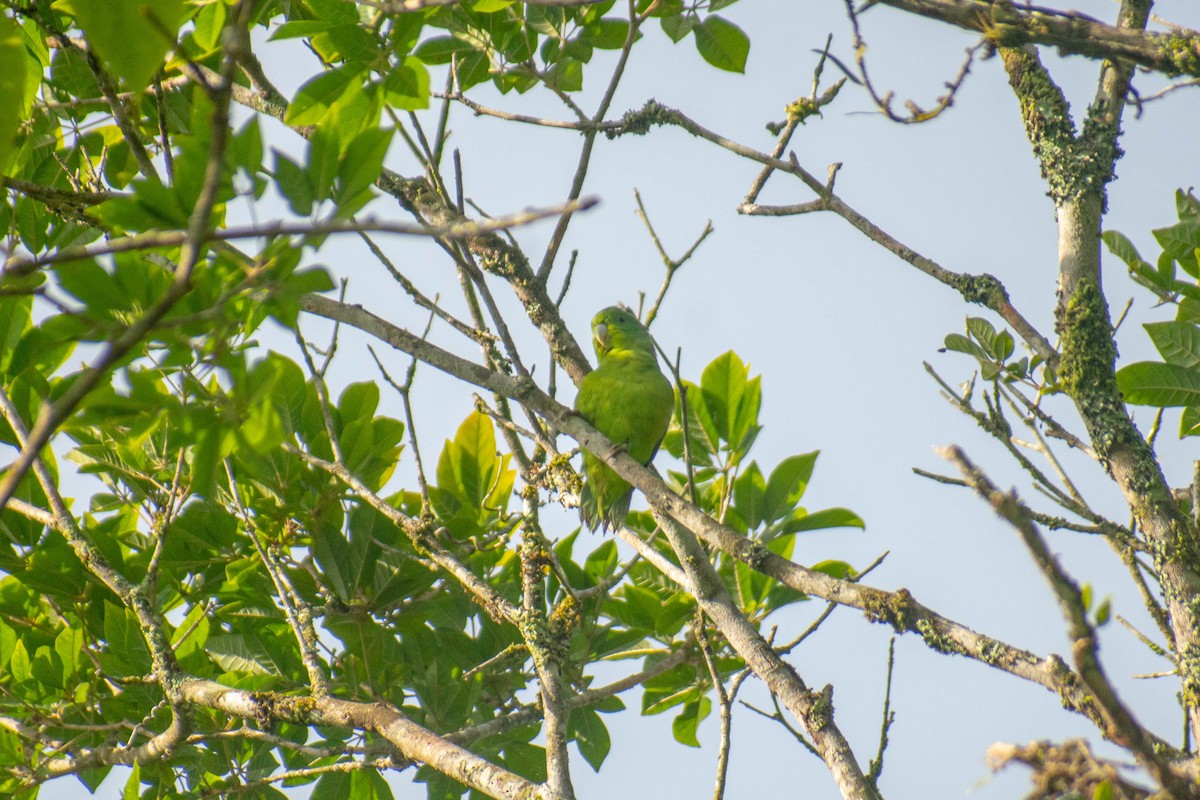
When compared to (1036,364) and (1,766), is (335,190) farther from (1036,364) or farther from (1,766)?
(1,766)

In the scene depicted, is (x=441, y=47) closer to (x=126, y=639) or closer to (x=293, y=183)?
(x=293, y=183)

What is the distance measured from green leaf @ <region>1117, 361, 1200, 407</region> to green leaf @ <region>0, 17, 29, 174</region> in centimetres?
262

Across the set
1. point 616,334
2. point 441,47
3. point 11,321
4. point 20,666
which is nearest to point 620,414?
point 616,334

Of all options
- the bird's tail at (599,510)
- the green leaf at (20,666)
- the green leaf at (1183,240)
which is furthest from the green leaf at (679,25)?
the green leaf at (20,666)

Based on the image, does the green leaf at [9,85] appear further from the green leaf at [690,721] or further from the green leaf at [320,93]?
the green leaf at [690,721]

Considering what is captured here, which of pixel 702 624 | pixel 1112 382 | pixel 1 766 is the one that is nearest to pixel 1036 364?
pixel 1112 382

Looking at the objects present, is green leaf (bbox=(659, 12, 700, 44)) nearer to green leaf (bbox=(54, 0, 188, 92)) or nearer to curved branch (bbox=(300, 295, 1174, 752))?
curved branch (bbox=(300, 295, 1174, 752))

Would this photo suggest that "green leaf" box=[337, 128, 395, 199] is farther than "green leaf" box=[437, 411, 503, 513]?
No

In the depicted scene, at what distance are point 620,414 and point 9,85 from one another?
4.28 meters

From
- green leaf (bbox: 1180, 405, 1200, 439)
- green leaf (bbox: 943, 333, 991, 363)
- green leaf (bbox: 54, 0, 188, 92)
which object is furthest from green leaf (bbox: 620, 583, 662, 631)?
green leaf (bbox: 54, 0, 188, 92)

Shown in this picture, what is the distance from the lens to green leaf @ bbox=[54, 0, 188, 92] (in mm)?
A: 961

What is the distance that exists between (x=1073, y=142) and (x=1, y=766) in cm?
375

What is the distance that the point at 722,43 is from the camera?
10.5 ft

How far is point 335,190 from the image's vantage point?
158 cm
